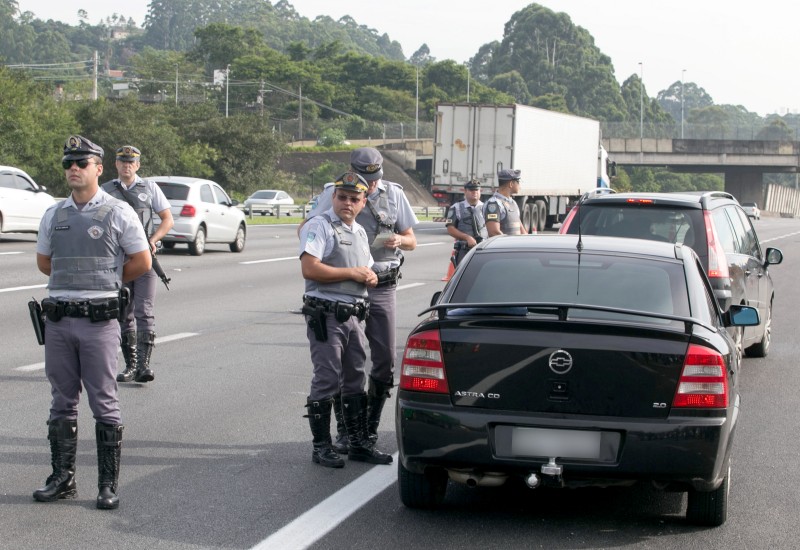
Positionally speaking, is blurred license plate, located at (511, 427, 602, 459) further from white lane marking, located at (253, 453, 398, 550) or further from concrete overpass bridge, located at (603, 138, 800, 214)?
concrete overpass bridge, located at (603, 138, 800, 214)

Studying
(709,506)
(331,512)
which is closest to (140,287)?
(331,512)

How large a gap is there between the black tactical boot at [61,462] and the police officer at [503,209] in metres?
7.37

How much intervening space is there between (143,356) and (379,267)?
9.94ft

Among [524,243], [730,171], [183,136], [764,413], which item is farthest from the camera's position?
[730,171]

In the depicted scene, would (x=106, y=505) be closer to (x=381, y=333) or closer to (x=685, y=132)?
(x=381, y=333)

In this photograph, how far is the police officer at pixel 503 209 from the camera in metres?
12.7

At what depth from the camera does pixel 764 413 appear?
881cm

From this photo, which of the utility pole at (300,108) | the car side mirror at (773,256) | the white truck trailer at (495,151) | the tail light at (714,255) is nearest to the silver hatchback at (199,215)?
the white truck trailer at (495,151)

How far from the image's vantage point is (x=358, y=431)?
6.93 m

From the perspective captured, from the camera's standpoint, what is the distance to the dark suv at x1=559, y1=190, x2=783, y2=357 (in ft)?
31.8

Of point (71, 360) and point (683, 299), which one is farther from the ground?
point (683, 299)

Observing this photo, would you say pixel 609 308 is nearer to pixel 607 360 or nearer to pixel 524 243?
pixel 607 360

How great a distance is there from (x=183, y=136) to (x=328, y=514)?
205 feet

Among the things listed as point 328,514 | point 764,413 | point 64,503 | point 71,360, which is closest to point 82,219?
point 71,360
